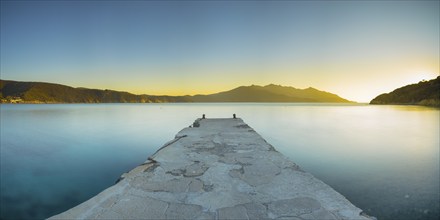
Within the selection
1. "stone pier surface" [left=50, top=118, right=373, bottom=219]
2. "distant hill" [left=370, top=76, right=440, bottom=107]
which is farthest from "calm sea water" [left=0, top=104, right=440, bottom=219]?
"distant hill" [left=370, top=76, right=440, bottom=107]

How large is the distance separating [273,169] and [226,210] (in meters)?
2.16

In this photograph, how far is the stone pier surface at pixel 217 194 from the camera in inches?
115

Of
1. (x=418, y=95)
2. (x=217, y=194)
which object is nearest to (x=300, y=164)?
(x=217, y=194)

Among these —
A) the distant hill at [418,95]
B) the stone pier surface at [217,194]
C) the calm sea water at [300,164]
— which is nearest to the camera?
the stone pier surface at [217,194]

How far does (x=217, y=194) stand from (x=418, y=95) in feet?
465

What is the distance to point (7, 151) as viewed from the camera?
13.6 m

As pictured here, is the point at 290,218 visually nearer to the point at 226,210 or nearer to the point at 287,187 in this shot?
the point at 226,210

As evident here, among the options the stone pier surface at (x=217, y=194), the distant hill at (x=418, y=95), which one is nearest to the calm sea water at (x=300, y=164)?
the stone pier surface at (x=217, y=194)

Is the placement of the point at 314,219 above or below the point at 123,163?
above

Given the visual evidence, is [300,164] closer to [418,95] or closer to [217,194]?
[217,194]

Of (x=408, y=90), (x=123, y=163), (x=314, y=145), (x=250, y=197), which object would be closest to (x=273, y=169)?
(x=250, y=197)

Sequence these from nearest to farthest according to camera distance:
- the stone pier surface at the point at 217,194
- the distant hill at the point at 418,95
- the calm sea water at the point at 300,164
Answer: the stone pier surface at the point at 217,194 < the calm sea water at the point at 300,164 < the distant hill at the point at 418,95

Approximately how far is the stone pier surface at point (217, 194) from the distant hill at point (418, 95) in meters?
112

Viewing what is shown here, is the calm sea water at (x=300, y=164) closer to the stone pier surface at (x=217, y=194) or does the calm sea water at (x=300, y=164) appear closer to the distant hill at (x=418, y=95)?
the stone pier surface at (x=217, y=194)
